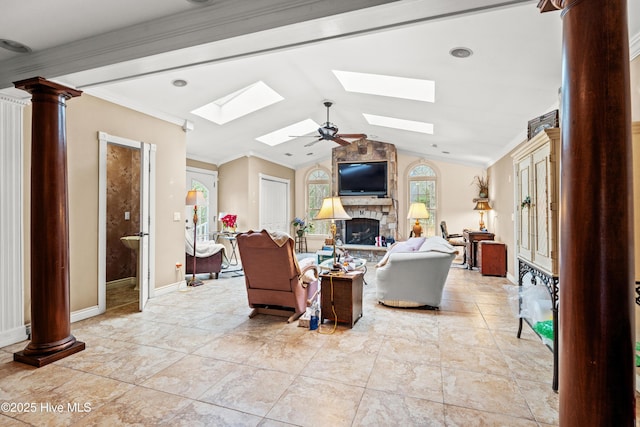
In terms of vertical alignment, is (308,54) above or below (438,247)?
above

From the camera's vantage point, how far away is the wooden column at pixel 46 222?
8.71 ft

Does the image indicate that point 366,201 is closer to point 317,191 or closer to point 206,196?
point 317,191

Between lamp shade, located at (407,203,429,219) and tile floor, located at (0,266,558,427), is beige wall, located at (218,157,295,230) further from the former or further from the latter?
tile floor, located at (0,266,558,427)

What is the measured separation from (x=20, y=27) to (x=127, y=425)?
8.78 ft

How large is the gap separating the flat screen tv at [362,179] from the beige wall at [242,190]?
216cm

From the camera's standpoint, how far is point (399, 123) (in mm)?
6277

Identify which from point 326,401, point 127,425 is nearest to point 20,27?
point 127,425

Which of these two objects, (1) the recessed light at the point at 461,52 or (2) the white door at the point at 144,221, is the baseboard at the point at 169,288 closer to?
(2) the white door at the point at 144,221

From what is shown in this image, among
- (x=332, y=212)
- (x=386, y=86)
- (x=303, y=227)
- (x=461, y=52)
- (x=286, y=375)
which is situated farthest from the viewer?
(x=303, y=227)

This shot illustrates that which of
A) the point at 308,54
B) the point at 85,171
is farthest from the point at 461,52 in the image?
the point at 85,171

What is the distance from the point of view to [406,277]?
13.1 feet

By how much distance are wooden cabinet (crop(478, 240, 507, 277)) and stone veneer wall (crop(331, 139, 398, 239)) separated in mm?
2615

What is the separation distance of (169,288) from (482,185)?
22.7 ft

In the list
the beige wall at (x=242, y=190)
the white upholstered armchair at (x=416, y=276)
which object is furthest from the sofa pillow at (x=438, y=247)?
the beige wall at (x=242, y=190)
